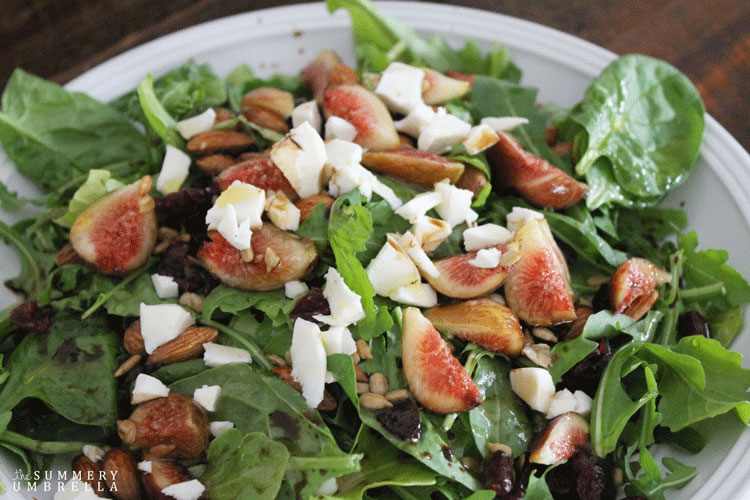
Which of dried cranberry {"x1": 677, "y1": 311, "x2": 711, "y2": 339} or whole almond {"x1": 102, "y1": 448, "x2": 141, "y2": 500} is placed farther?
dried cranberry {"x1": 677, "y1": 311, "x2": 711, "y2": 339}

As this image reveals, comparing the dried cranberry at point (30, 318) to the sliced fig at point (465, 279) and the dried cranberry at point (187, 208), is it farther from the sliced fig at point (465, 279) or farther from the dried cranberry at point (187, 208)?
the sliced fig at point (465, 279)

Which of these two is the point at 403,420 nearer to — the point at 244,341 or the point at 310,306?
the point at 310,306

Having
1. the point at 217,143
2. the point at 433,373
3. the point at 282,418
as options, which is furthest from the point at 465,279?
the point at 217,143

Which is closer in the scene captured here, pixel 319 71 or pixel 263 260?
pixel 263 260

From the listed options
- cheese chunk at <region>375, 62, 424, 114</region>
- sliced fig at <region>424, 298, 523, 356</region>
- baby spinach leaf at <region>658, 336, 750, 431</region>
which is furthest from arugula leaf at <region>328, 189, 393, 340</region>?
baby spinach leaf at <region>658, 336, 750, 431</region>

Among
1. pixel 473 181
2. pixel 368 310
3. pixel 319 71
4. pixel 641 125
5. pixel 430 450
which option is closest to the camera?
pixel 430 450

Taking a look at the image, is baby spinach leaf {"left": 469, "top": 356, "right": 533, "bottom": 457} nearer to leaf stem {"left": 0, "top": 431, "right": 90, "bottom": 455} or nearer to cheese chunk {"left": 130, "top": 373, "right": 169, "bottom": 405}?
cheese chunk {"left": 130, "top": 373, "right": 169, "bottom": 405}
